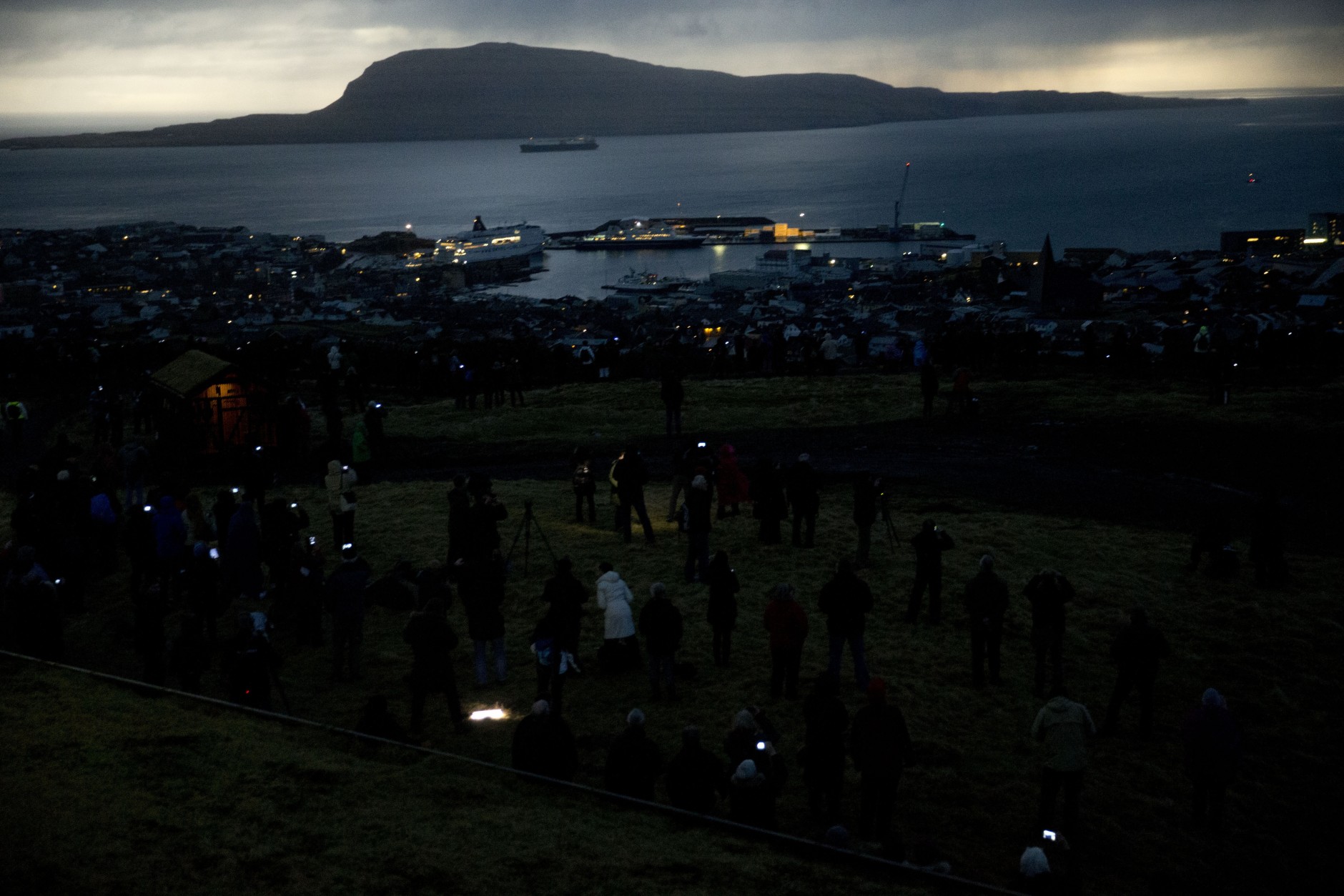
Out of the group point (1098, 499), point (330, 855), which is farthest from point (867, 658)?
point (1098, 499)

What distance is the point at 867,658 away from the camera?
9445mm

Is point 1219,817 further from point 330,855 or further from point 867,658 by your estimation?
point 330,855

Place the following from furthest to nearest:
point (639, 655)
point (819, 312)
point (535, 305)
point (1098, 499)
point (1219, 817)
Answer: point (535, 305) → point (819, 312) → point (1098, 499) → point (639, 655) → point (1219, 817)

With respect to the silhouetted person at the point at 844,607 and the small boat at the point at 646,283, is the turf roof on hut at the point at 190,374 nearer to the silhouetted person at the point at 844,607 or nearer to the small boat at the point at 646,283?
the silhouetted person at the point at 844,607

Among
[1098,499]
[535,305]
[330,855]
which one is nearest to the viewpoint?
[330,855]

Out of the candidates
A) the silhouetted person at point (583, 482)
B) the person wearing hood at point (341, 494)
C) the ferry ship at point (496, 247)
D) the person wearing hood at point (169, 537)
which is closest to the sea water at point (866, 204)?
the ferry ship at point (496, 247)

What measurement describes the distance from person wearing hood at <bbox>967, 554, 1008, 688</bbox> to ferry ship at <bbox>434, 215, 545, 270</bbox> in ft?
279

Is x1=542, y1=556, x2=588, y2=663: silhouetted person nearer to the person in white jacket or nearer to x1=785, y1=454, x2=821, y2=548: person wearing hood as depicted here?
the person in white jacket

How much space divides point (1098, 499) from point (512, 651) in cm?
835

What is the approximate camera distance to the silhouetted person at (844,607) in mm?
8320

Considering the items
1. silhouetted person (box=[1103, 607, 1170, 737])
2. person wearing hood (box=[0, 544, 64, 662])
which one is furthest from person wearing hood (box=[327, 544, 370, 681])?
silhouetted person (box=[1103, 607, 1170, 737])

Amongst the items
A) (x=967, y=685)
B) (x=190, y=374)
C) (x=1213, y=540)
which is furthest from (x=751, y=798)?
(x=190, y=374)

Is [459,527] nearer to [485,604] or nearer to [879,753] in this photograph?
[485,604]

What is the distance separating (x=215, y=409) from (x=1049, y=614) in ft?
43.4
